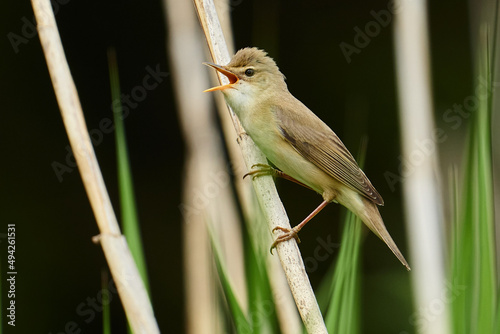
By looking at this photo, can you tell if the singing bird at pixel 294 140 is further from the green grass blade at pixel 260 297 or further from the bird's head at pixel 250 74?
the green grass blade at pixel 260 297

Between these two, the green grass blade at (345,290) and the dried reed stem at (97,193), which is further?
the dried reed stem at (97,193)

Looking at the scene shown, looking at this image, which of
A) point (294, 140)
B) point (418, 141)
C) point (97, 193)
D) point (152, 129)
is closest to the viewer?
point (97, 193)

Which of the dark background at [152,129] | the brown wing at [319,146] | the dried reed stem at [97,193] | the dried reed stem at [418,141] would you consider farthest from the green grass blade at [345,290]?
the dark background at [152,129]

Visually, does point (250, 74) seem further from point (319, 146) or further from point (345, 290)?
point (345, 290)

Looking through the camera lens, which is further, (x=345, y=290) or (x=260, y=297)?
(x=345, y=290)

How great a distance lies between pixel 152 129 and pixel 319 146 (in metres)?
2.37

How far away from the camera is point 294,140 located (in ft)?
8.84

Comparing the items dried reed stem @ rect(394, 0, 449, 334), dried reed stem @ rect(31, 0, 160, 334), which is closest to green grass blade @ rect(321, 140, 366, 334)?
dried reed stem @ rect(31, 0, 160, 334)

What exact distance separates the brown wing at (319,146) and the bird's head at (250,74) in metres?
0.14

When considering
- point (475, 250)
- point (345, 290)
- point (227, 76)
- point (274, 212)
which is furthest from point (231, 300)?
point (227, 76)

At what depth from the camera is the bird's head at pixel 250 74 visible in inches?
97.0

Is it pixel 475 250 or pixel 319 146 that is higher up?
pixel 319 146

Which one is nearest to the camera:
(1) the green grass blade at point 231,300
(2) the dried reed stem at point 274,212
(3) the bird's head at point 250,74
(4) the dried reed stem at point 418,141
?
(1) the green grass blade at point 231,300

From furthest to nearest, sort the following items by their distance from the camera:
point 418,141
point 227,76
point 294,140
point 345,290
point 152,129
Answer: point 152,129 < point 418,141 < point 294,140 < point 227,76 < point 345,290
